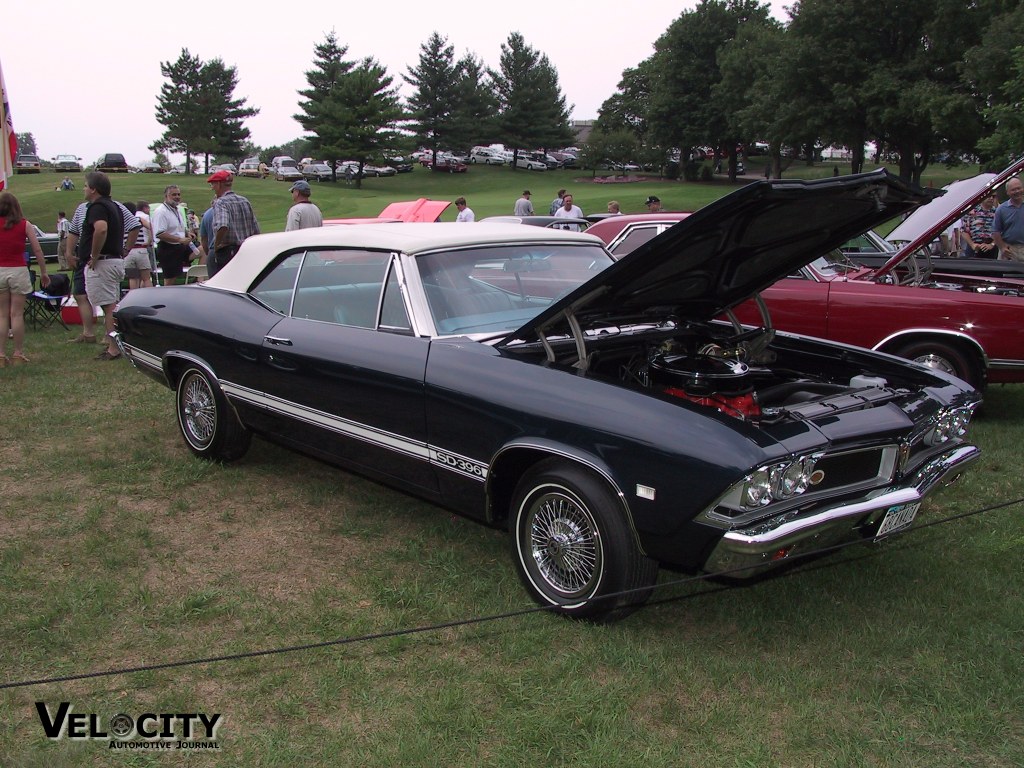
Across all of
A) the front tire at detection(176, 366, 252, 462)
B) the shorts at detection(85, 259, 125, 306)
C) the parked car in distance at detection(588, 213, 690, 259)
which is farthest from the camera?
the shorts at detection(85, 259, 125, 306)

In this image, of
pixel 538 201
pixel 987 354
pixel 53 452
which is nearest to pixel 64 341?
pixel 53 452

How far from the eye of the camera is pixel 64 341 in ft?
32.0

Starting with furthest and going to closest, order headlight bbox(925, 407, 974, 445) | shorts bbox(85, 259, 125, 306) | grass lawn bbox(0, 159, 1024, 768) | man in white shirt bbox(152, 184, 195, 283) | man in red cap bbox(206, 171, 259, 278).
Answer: man in white shirt bbox(152, 184, 195, 283) < man in red cap bbox(206, 171, 259, 278) < shorts bbox(85, 259, 125, 306) < headlight bbox(925, 407, 974, 445) < grass lawn bbox(0, 159, 1024, 768)

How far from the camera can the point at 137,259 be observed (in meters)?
10.0

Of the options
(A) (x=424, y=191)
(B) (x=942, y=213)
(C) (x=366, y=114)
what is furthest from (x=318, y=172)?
(B) (x=942, y=213)

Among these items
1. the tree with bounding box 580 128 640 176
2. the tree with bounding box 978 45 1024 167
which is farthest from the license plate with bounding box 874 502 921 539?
the tree with bounding box 580 128 640 176

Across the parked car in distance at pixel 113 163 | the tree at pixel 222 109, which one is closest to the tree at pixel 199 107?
the tree at pixel 222 109

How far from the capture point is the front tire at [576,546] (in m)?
3.26

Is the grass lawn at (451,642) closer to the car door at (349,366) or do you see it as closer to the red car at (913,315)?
the car door at (349,366)

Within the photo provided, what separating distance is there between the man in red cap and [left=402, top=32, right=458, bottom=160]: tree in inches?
2359

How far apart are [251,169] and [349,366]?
6484cm

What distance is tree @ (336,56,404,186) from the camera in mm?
56438

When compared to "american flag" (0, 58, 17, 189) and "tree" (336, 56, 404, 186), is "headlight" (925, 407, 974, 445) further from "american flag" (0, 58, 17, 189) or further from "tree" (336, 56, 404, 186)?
"tree" (336, 56, 404, 186)

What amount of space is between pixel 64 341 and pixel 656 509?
876cm
